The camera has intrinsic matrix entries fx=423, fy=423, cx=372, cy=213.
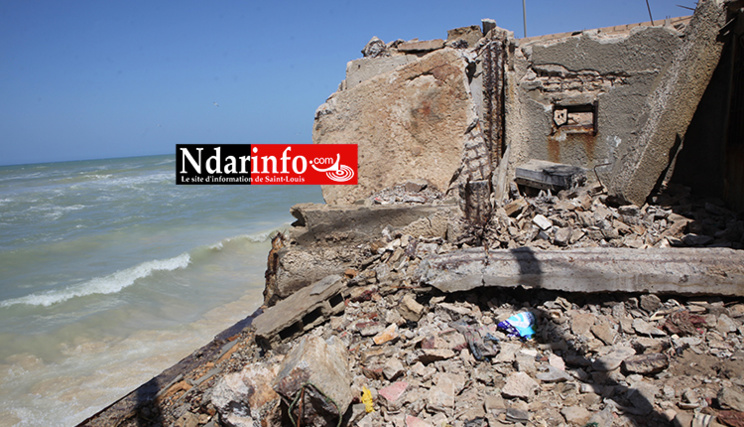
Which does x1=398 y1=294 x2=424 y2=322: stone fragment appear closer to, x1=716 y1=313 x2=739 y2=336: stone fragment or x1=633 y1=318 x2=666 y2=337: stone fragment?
x1=633 y1=318 x2=666 y2=337: stone fragment

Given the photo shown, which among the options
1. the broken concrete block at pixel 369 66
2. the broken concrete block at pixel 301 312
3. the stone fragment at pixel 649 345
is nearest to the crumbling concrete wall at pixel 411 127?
the broken concrete block at pixel 369 66

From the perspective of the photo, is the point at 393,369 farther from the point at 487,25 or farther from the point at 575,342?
the point at 487,25

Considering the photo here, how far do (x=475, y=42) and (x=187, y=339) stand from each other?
556 centimetres

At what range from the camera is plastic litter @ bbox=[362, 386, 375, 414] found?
2.26 metres

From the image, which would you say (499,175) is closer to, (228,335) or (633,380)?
(633,380)

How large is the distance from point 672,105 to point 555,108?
138 cm

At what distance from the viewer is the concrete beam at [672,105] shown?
3.83 meters

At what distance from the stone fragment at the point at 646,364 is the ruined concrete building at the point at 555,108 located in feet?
5.79

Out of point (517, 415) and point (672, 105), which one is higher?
point (672, 105)

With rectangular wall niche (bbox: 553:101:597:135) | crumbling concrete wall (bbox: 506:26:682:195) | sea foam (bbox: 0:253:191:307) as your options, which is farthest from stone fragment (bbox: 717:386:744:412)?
sea foam (bbox: 0:253:191:307)

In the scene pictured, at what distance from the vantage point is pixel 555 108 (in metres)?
5.16

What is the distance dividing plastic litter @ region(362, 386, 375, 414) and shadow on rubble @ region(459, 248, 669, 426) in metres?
1.00

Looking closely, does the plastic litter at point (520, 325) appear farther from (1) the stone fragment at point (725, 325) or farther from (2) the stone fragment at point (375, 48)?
(2) the stone fragment at point (375, 48)

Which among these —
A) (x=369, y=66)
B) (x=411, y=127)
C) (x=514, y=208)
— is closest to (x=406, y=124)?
(x=411, y=127)
